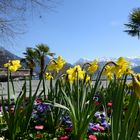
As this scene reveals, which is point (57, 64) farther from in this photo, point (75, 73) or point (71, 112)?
point (71, 112)

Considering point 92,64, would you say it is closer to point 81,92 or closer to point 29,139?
point 81,92

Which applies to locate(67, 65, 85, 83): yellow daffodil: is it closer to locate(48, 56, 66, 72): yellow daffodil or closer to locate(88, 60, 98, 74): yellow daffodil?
locate(48, 56, 66, 72): yellow daffodil

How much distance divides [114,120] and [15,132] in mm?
1556

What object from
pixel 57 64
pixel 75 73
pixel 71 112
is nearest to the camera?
pixel 71 112

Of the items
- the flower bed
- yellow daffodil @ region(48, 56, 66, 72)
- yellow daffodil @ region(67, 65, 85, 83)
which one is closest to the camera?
the flower bed

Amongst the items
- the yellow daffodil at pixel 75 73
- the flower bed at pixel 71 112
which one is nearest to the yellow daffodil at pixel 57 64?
the flower bed at pixel 71 112

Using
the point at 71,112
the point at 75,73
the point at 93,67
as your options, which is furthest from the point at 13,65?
the point at 71,112

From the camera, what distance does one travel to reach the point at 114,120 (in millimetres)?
2570

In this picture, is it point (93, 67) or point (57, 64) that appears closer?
point (57, 64)

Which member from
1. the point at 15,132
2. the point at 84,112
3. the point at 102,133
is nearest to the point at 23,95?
the point at 15,132

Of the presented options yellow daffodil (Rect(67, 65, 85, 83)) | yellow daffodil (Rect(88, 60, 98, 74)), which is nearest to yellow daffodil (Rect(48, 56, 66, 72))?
yellow daffodil (Rect(67, 65, 85, 83))

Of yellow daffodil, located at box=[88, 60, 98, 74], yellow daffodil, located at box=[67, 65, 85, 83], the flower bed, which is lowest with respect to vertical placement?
the flower bed

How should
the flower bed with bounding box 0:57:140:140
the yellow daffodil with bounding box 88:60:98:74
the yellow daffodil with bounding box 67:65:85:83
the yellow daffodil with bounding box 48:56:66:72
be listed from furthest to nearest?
the yellow daffodil with bounding box 88:60:98:74 → the yellow daffodil with bounding box 48:56:66:72 → the yellow daffodil with bounding box 67:65:85:83 → the flower bed with bounding box 0:57:140:140

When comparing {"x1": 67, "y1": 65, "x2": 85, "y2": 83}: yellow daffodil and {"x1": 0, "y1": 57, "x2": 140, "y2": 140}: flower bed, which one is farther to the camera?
{"x1": 67, "y1": 65, "x2": 85, "y2": 83}: yellow daffodil
